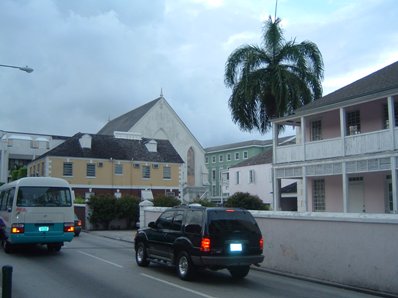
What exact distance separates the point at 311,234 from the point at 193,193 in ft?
176

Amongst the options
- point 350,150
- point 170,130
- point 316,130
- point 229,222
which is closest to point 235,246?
point 229,222

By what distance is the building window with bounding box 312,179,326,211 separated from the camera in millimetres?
28766

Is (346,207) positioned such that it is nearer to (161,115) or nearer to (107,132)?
(161,115)

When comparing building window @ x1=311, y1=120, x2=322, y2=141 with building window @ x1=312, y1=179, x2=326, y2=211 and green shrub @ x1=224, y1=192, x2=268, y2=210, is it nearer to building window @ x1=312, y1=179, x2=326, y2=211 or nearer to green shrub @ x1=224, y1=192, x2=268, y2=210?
building window @ x1=312, y1=179, x2=326, y2=211

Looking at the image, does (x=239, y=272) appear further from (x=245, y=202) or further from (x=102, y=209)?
(x=102, y=209)

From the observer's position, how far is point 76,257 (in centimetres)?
1650

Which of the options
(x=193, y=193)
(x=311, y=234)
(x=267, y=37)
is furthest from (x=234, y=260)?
(x=193, y=193)

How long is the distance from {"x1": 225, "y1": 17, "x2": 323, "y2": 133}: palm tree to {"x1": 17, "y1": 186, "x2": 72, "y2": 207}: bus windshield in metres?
18.6

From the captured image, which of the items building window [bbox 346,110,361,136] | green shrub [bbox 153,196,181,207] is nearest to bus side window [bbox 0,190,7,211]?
green shrub [bbox 153,196,181,207]

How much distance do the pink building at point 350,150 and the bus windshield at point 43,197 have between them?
13137 mm

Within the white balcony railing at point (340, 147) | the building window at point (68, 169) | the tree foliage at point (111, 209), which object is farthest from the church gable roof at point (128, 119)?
the white balcony railing at point (340, 147)

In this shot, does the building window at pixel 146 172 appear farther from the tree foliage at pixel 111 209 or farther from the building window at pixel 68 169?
the tree foliage at pixel 111 209

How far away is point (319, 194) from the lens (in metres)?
29.0

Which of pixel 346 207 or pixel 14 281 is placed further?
pixel 346 207
